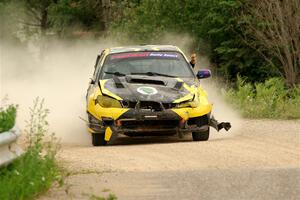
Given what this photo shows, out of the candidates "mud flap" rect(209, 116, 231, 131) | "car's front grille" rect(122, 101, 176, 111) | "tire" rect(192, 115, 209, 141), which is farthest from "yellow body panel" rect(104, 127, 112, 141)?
"mud flap" rect(209, 116, 231, 131)

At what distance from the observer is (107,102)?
14.5 metres

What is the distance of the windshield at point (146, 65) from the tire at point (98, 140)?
4.38 feet

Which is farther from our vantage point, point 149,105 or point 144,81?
point 144,81

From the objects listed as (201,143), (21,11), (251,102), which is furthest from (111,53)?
(21,11)

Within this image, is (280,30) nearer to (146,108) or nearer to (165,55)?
(165,55)

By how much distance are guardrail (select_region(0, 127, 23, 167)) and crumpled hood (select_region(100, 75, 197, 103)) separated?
501 cm

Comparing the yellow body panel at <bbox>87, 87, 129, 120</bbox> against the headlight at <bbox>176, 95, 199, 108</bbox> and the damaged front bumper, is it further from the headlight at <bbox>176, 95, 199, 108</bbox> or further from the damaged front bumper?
the headlight at <bbox>176, 95, 199, 108</bbox>

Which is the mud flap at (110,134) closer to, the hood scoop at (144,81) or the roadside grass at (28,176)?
the hood scoop at (144,81)

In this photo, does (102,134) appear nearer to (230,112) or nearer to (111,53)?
(111,53)

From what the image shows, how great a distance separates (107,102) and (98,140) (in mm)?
708

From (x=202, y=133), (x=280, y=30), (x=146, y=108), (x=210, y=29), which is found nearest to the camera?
(x=146, y=108)

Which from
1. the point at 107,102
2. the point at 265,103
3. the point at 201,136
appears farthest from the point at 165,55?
the point at 265,103

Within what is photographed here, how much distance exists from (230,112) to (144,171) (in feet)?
31.5

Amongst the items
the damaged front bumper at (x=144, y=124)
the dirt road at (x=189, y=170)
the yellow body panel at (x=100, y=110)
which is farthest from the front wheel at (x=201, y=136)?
the yellow body panel at (x=100, y=110)
